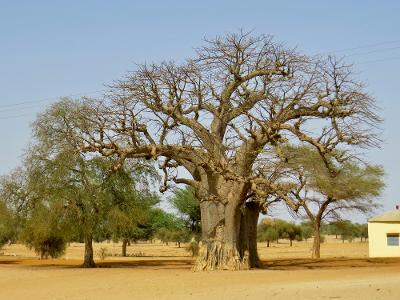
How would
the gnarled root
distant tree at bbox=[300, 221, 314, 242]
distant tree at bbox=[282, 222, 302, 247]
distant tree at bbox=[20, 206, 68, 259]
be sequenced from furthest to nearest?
distant tree at bbox=[300, 221, 314, 242]
distant tree at bbox=[282, 222, 302, 247]
distant tree at bbox=[20, 206, 68, 259]
the gnarled root

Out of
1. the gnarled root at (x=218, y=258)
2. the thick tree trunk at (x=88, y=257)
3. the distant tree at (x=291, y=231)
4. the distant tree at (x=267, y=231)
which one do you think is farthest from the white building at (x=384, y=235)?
the distant tree at (x=291, y=231)

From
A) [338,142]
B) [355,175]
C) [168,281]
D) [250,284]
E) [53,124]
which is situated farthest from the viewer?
[355,175]

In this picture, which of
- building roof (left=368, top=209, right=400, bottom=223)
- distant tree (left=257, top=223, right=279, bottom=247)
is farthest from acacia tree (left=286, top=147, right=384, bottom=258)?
distant tree (left=257, top=223, right=279, bottom=247)

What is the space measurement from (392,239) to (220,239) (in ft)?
95.2

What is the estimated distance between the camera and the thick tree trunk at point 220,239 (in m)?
27.4

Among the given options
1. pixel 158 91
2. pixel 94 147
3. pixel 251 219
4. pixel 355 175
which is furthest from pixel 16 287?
pixel 355 175

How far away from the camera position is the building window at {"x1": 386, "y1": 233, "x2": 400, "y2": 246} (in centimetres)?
5228

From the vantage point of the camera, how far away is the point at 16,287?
74.0 feet

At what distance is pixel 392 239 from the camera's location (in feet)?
172

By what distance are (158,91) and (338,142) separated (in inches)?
305

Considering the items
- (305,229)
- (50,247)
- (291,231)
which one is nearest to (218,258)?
(50,247)

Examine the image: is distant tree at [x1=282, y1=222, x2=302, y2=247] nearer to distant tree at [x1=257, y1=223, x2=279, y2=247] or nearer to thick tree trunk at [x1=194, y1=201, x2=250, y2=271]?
distant tree at [x1=257, y1=223, x2=279, y2=247]

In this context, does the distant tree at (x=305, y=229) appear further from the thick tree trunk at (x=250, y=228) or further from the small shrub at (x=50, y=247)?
the thick tree trunk at (x=250, y=228)

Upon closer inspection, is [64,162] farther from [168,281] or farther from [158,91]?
[168,281]
